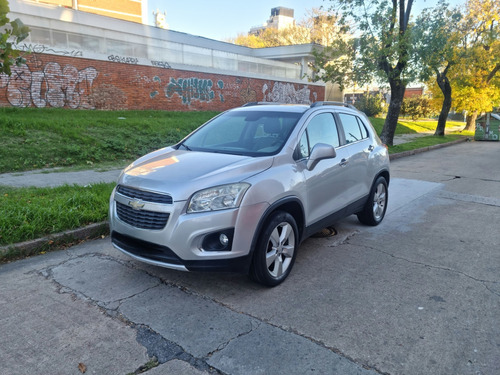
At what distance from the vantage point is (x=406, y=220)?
6227 mm

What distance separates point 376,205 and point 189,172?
136 inches

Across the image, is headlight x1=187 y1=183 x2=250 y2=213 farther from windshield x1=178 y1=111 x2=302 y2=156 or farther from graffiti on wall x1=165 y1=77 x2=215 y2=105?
graffiti on wall x1=165 y1=77 x2=215 y2=105

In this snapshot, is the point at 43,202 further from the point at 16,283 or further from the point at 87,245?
the point at 16,283

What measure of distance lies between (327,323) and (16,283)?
306 centimetres

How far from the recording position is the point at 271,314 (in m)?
3.31

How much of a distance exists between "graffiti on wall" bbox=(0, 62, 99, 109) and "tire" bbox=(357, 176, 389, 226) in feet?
43.7

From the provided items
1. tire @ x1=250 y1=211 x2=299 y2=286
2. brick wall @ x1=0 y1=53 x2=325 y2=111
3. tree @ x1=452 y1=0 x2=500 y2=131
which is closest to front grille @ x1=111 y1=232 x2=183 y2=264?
tire @ x1=250 y1=211 x2=299 y2=286

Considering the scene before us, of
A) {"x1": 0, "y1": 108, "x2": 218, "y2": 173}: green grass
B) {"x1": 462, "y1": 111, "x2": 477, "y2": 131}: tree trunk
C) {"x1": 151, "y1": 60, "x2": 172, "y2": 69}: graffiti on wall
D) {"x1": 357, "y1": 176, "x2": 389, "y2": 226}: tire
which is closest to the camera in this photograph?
{"x1": 357, "y1": 176, "x2": 389, "y2": 226}: tire

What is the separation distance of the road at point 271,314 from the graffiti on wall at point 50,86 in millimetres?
11689

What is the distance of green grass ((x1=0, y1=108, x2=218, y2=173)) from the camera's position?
912 cm

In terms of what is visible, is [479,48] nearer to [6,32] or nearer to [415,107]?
[415,107]

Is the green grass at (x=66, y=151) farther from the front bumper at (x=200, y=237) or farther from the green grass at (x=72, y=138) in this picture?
the front bumper at (x=200, y=237)

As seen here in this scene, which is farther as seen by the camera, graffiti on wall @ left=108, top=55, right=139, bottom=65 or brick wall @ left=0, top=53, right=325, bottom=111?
graffiti on wall @ left=108, top=55, right=139, bottom=65

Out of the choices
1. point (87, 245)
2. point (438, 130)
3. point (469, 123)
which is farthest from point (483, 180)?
point (469, 123)
